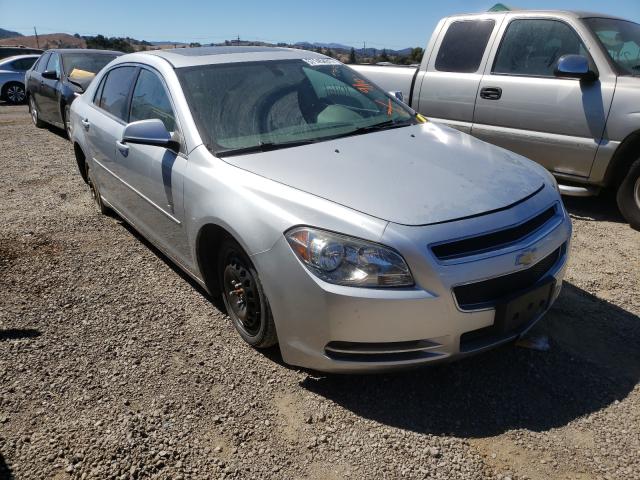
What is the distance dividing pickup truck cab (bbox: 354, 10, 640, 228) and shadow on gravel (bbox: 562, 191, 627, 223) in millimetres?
279

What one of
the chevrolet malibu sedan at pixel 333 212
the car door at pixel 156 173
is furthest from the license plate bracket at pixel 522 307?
the car door at pixel 156 173

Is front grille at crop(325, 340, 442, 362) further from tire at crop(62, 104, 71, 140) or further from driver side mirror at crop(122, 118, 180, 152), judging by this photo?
tire at crop(62, 104, 71, 140)

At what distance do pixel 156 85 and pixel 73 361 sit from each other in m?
1.87

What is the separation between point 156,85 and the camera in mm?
3578

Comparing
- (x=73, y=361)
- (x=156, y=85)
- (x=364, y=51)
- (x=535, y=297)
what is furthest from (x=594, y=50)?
(x=364, y=51)

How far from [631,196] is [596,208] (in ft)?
2.15

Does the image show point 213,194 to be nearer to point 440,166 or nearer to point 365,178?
point 365,178

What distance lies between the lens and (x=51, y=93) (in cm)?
927

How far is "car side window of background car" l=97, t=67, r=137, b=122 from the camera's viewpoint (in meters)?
4.05

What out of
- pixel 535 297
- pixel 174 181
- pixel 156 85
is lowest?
pixel 535 297

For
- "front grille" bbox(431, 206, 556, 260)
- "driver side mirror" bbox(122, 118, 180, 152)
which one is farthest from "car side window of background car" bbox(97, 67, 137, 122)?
"front grille" bbox(431, 206, 556, 260)

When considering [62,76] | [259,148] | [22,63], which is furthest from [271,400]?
[22,63]

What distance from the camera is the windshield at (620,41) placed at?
15.7 ft

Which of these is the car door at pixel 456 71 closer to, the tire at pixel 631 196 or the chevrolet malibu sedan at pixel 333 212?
the tire at pixel 631 196
